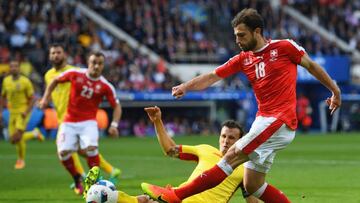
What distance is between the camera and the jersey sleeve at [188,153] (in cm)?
1018

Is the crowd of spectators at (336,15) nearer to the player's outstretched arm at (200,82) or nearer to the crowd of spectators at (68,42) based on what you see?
the crowd of spectators at (68,42)

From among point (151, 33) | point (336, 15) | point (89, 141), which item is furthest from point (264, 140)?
point (336, 15)

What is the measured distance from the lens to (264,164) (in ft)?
31.1

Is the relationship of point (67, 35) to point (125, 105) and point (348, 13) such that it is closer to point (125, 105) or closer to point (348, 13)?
point (125, 105)

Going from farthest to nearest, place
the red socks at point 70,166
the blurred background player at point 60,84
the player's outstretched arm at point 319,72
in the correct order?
the blurred background player at point 60,84 → the red socks at point 70,166 → the player's outstretched arm at point 319,72

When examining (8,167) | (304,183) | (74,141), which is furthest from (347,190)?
(8,167)

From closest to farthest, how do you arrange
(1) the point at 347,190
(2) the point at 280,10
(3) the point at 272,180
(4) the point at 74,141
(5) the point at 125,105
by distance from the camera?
(1) the point at 347,190
(4) the point at 74,141
(3) the point at 272,180
(5) the point at 125,105
(2) the point at 280,10

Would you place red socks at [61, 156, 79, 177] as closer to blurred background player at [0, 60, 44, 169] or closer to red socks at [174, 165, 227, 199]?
red socks at [174, 165, 227, 199]

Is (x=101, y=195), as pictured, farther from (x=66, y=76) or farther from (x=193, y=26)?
(x=193, y=26)

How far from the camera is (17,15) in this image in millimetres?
34875

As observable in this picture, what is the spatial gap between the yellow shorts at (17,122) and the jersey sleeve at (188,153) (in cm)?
1045

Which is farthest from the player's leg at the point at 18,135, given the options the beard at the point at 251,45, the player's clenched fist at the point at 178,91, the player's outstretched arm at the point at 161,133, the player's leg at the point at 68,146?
the beard at the point at 251,45

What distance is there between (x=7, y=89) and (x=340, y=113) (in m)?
20.5

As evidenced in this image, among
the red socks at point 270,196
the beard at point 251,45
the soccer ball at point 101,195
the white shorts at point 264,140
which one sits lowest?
the red socks at point 270,196
